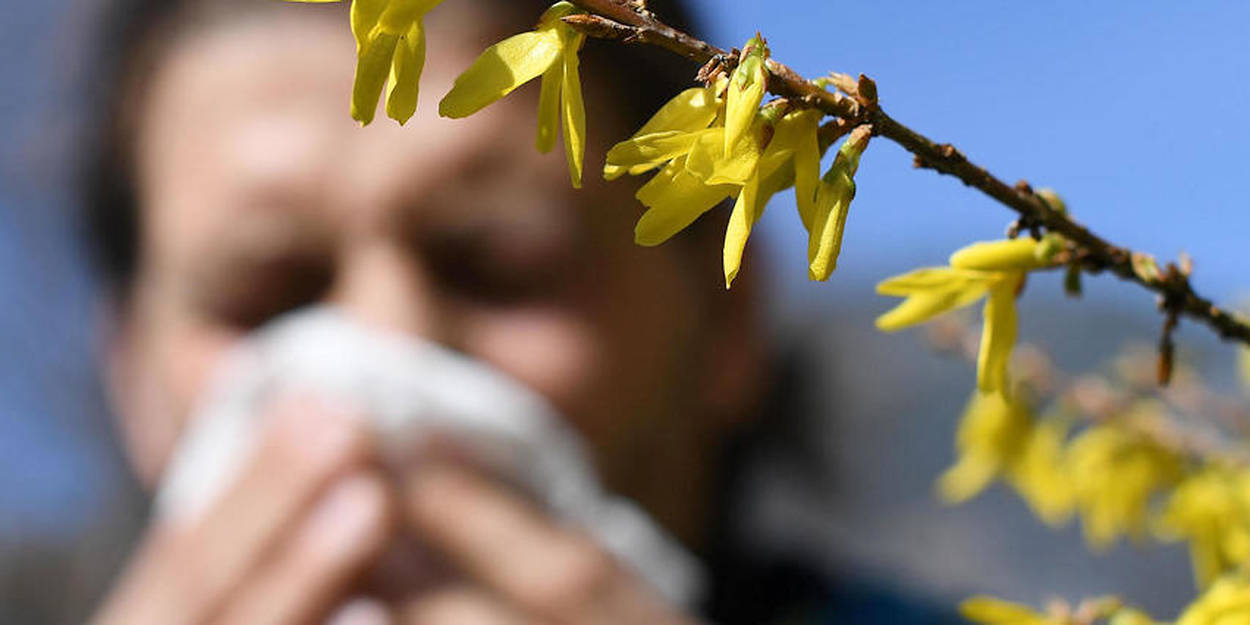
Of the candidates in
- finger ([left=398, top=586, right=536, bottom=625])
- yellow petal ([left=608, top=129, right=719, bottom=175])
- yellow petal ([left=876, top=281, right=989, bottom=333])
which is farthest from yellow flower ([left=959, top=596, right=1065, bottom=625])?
finger ([left=398, top=586, right=536, bottom=625])

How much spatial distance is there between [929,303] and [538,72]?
6.6 inches

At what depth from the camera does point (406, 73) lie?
0.30 metres

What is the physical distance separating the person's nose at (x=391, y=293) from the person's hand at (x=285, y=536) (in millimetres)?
182

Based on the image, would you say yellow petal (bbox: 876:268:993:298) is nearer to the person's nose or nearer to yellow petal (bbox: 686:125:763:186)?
yellow petal (bbox: 686:125:763:186)

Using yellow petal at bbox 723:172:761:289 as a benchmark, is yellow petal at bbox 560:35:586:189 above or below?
above

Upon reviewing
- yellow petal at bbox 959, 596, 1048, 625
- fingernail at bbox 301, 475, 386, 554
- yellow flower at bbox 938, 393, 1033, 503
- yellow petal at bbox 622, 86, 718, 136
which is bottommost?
yellow petal at bbox 959, 596, 1048, 625

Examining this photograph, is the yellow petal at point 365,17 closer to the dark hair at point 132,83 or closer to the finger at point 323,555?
the finger at point 323,555

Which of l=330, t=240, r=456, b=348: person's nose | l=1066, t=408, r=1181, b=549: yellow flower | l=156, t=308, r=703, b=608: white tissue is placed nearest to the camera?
l=1066, t=408, r=1181, b=549: yellow flower

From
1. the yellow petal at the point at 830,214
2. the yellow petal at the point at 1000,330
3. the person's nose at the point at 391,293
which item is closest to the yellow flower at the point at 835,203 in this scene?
the yellow petal at the point at 830,214

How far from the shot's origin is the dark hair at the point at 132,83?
4.84 ft

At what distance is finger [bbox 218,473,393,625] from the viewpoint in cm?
94

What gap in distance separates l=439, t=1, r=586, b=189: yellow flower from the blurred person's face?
91 cm

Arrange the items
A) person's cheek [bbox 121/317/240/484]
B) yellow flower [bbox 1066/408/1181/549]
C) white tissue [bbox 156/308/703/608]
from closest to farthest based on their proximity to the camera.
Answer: yellow flower [bbox 1066/408/1181/549]
white tissue [bbox 156/308/703/608]
person's cheek [bbox 121/317/240/484]

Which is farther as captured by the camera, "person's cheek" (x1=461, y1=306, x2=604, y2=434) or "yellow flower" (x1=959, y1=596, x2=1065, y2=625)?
"person's cheek" (x1=461, y1=306, x2=604, y2=434)
